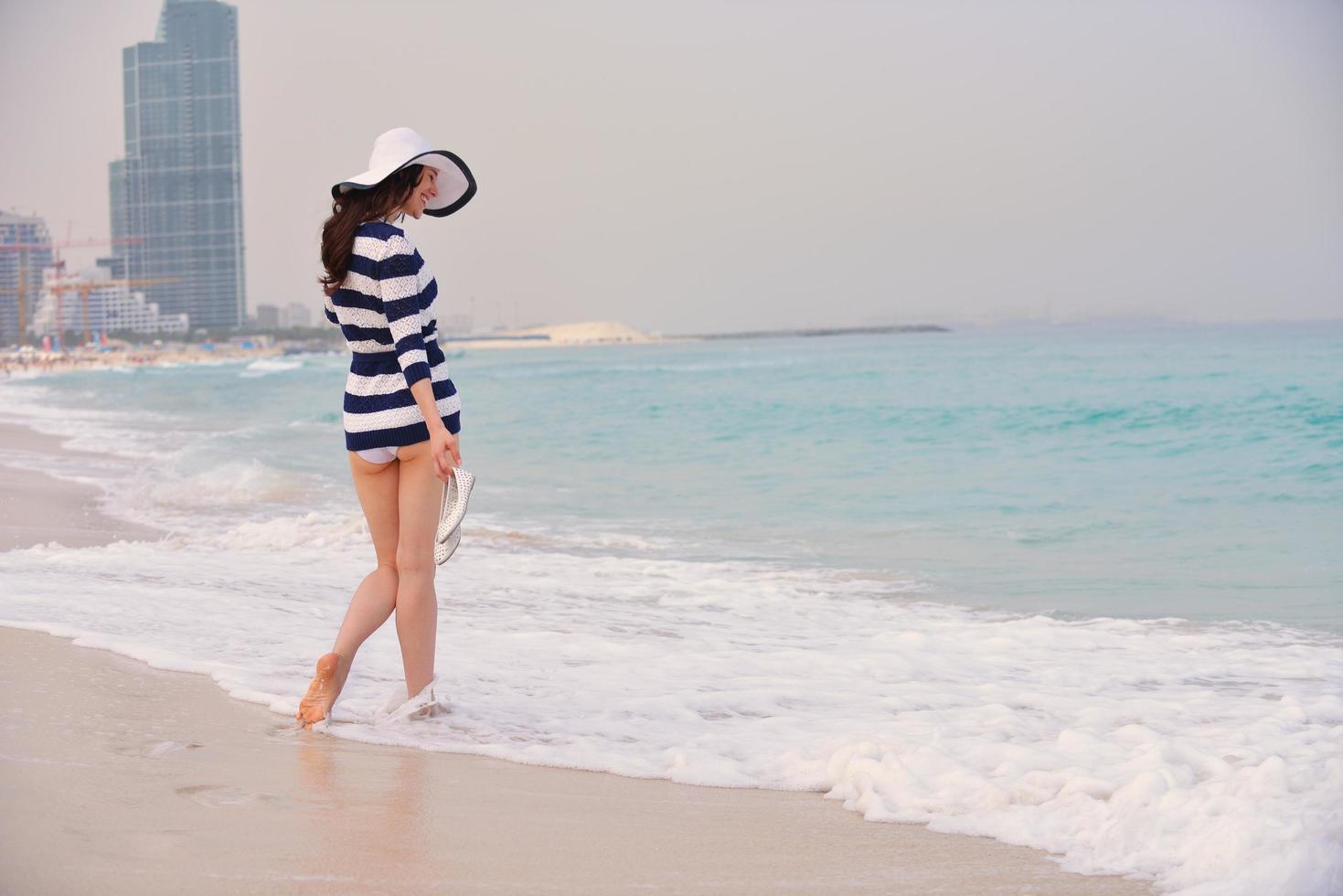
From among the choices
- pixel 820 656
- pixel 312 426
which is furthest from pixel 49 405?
pixel 820 656

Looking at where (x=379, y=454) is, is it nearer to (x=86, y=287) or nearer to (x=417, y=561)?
(x=417, y=561)

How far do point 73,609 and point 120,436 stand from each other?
1448 cm

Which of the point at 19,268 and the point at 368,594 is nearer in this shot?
the point at 368,594

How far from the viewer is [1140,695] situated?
3.91m

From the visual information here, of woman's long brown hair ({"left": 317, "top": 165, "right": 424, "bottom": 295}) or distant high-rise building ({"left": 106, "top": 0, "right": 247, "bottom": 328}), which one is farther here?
distant high-rise building ({"left": 106, "top": 0, "right": 247, "bottom": 328})

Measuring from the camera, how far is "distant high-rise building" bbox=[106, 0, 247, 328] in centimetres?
12706

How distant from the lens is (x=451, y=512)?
3.12 m

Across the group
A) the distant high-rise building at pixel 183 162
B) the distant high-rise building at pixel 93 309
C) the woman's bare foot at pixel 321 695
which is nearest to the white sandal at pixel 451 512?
the woman's bare foot at pixel 321 695

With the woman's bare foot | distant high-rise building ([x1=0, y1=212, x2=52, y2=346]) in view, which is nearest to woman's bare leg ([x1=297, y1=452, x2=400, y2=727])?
the woman's bare foot

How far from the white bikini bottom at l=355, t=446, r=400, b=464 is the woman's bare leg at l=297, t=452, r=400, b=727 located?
22mm

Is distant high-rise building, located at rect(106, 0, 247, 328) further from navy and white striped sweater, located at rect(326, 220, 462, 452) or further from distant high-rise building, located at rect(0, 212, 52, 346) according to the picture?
navy and white striped sweater, located at rect(326, 220, 462, 452)

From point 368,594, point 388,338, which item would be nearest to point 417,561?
point 368,594

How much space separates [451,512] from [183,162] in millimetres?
141838

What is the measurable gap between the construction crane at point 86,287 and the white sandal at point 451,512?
127 m
